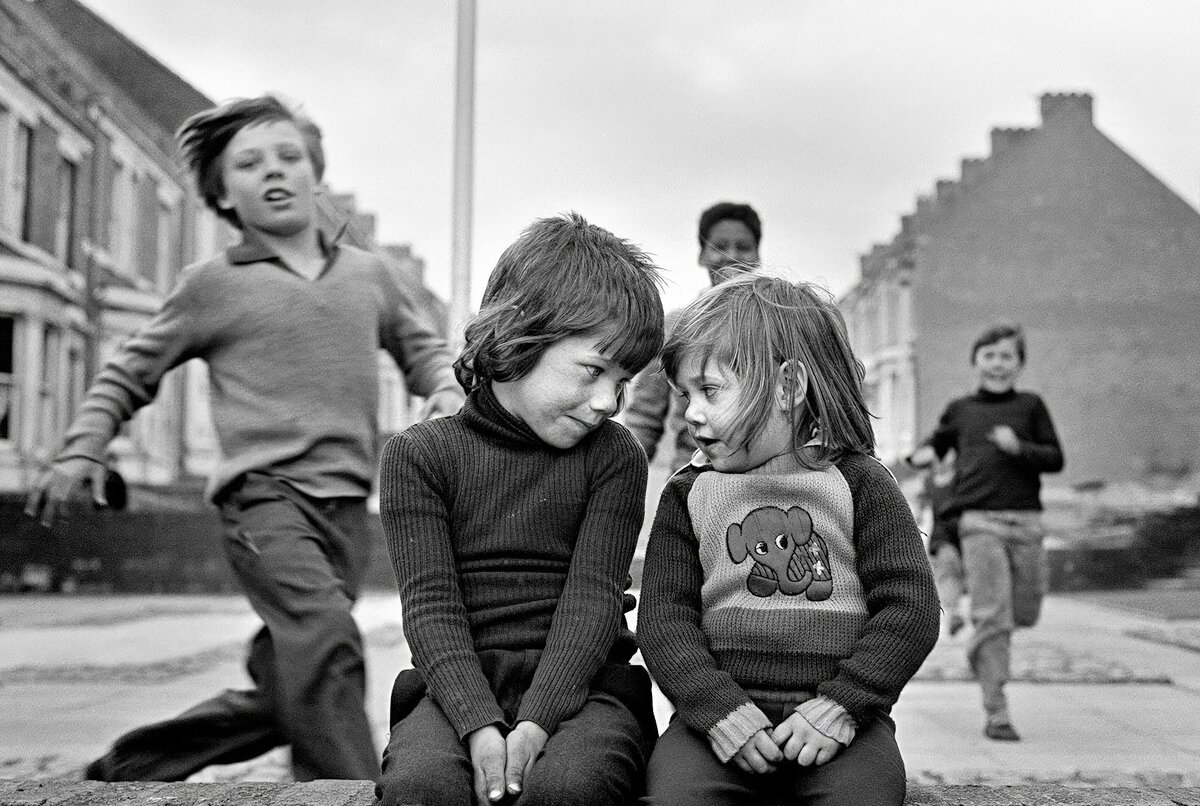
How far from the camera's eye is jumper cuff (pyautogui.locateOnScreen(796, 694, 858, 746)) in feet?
6.17

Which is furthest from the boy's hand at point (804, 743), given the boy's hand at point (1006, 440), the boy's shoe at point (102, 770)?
the boy's hand at point (1006, 440)

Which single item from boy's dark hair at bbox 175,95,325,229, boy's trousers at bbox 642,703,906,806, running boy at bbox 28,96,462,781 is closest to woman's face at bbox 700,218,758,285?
running boy at bbox 28,96,462,781

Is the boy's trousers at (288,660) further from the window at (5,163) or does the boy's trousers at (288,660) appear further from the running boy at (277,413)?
the window at (5,163)

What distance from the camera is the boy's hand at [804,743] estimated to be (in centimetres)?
187

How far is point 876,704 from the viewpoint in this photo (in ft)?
6.23

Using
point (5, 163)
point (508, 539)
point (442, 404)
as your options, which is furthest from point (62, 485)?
point (5, 163)

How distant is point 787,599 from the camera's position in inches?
78.7

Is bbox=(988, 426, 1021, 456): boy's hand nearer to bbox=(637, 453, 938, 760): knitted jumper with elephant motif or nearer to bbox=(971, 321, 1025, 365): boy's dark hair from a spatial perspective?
bbox=(971, 321, 1025, 365): boy's dark hair

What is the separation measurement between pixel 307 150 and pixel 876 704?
2139 millimetres

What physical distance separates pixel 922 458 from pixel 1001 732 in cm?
109

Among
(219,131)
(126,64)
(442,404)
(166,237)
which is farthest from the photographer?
(166,237)

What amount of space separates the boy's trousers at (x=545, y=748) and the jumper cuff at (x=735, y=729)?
0.12 metres

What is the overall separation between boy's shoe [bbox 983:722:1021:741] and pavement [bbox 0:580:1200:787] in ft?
0.15

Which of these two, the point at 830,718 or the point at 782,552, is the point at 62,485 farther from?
the point at 830,718
